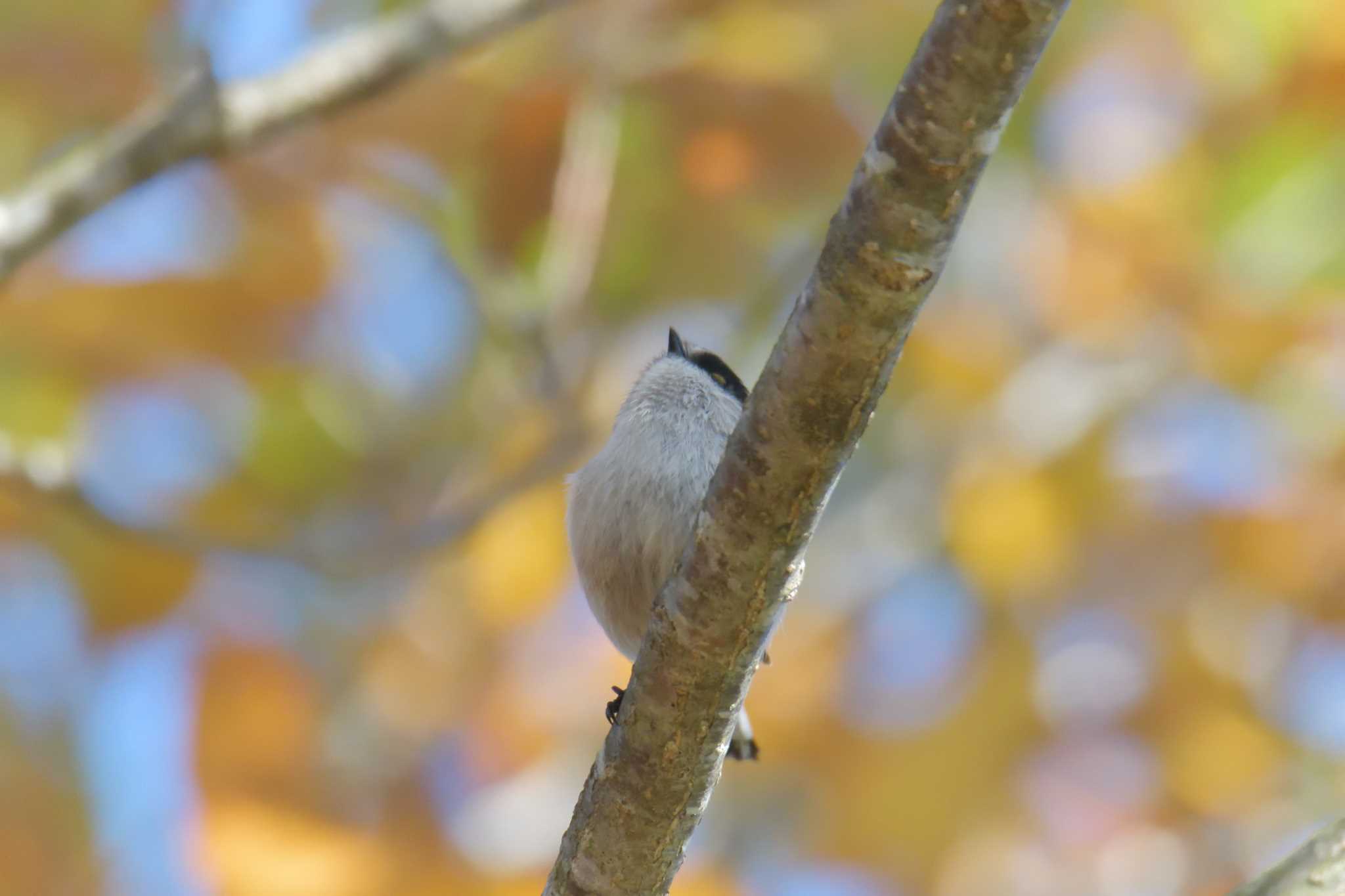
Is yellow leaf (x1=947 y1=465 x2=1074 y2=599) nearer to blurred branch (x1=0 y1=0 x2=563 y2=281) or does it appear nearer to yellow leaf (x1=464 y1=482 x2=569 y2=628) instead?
yellow leaf (x1=464 y1=482 x2=569 y2=628)

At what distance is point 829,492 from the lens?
190 cm

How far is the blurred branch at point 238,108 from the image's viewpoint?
3.14 m

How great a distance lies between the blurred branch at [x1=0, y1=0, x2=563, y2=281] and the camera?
314cm

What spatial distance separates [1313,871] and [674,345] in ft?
7.86

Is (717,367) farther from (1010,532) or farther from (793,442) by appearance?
(1010,532)

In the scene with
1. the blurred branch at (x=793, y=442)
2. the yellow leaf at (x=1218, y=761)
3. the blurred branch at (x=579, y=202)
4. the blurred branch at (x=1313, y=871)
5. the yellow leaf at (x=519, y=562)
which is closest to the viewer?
the blurred branch at (x=793, y=442)

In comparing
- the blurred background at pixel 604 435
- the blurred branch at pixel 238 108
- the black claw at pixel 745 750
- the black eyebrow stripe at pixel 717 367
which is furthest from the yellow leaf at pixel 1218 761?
the blurred branch at pixel 238 108

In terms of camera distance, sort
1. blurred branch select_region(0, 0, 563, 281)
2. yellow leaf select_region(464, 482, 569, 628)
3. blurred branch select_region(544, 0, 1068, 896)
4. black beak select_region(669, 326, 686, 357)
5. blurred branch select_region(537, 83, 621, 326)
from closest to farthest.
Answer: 1. blurred branch select_region(544, 0, 1068, 896)
2. blurred branch select_region(0, 0, 563, 281)
3. black beak select_region(669, 326, 686, 357)
4. blurred branch select_region(537, 83, 621, 326)
5. yellow leaf select_region(464, 482, 569, 628)

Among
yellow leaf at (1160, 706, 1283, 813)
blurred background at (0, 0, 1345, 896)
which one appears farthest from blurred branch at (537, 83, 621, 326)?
yellow leaf at (1160, 706, 1283, 813)

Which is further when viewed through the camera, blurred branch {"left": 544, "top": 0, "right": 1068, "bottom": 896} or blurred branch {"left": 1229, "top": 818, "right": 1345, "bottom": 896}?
blurred branch {"left": 1229, "top": 818, "right": 1345, "bottom": 896}

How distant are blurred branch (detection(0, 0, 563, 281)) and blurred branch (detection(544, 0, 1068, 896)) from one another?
1.97m

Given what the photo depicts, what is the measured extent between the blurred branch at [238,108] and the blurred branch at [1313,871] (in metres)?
2.81

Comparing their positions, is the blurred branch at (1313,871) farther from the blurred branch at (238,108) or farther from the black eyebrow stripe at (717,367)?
the blurred branch at (238,108)

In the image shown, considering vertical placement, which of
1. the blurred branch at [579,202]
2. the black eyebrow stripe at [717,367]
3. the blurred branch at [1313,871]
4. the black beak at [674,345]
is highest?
the blurred branch at [579,202]
